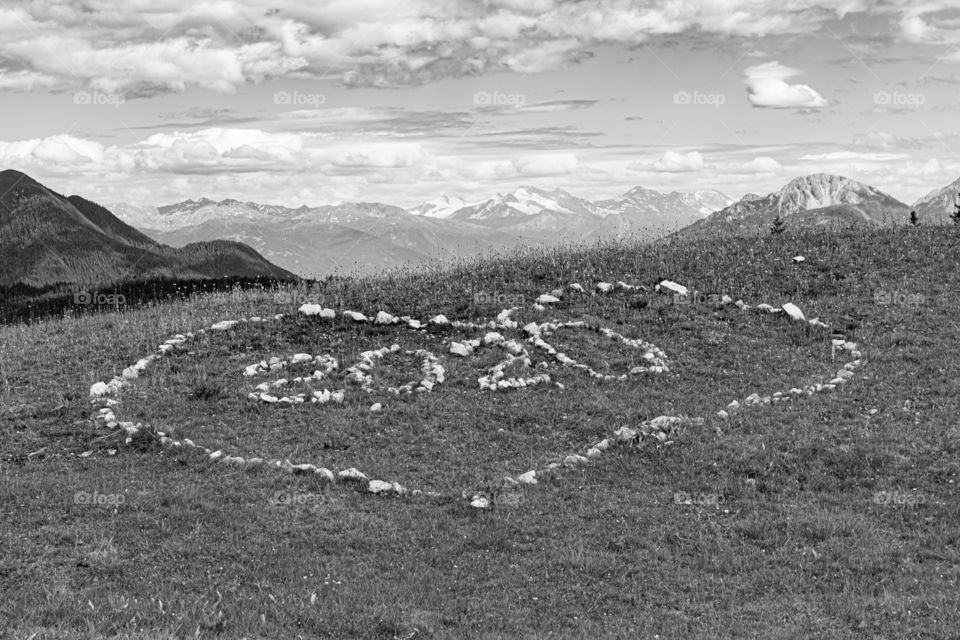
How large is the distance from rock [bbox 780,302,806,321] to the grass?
717mm

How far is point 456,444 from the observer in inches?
803

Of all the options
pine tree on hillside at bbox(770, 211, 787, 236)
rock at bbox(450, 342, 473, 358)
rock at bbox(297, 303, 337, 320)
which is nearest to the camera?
rock at bbox(450, 342, 473, 358)

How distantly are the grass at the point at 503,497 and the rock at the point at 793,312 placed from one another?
2.35 feet

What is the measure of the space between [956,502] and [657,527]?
611 centimetres

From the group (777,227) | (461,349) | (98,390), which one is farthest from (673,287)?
(98,390)

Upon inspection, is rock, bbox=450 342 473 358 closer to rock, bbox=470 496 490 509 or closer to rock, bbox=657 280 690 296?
rock, bbox=657 280 690 296

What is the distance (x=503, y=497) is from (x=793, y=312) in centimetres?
1760

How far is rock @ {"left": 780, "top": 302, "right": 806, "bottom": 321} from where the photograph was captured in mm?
29531

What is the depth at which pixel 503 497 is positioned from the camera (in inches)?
673

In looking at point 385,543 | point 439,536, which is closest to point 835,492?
point 439,536

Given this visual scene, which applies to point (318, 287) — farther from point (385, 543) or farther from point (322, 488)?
point (385, 543)

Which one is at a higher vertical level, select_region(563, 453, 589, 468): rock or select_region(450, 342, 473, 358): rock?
select_region(450, 342, 473, 358): rock

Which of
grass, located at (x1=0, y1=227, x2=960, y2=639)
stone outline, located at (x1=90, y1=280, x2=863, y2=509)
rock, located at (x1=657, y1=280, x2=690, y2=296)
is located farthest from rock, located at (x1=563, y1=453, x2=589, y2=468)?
rock, located at (x1=657, y1=280, x2=690, y2=296)

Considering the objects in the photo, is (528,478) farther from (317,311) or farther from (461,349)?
(317,311)
